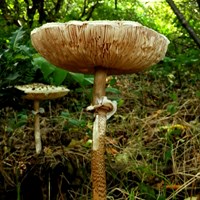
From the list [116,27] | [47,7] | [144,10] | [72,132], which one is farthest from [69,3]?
[116,27]

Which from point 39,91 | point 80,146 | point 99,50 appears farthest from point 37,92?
point 99,50

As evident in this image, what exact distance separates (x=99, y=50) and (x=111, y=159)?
1071 mm

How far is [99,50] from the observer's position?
74.1 inches

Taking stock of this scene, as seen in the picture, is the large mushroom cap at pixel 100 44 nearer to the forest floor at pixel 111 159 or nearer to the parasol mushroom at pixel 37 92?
the parasol mushroom at pixel 37 92

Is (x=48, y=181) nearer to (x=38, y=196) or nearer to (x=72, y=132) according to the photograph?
(x=38, y=196)

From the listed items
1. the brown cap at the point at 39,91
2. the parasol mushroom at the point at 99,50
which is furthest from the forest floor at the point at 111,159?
the parasol mushroom at the point at 99,50

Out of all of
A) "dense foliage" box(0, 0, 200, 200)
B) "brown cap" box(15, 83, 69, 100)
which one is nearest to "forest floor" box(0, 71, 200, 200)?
"dense foliage" box(0, 0, 200, 200)

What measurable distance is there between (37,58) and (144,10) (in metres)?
6.04

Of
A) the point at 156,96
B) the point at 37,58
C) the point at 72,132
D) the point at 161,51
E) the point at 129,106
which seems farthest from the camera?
the point at 156,96

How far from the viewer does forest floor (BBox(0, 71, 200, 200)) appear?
2.48 m

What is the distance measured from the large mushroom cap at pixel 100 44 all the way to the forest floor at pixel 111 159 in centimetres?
57

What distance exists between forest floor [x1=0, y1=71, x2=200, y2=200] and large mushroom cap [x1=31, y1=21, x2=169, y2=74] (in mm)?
573

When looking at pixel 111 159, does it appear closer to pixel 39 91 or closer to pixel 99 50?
pixel 39 91

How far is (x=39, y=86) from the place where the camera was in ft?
8.23
